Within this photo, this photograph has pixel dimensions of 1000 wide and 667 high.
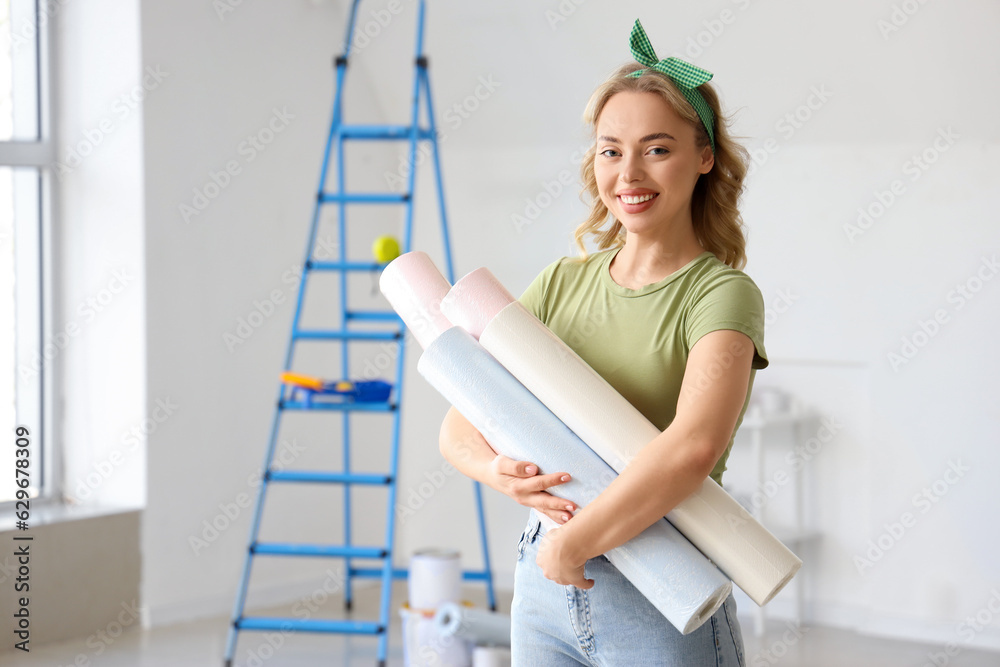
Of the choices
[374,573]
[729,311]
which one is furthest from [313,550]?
[729,311]

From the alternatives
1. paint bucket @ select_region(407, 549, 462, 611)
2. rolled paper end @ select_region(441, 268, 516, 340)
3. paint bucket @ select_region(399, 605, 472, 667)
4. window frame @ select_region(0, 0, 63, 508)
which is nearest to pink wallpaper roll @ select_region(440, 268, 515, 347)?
rolled paper end @ select_region(441, 268, 516, 340)

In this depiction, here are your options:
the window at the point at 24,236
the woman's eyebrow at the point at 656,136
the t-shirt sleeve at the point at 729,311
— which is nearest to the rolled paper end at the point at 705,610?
the t-shirt sleeve at the point at 729,311

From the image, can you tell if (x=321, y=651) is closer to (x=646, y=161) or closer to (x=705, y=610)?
(x=705, y=610)

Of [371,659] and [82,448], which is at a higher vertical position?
[82,448]

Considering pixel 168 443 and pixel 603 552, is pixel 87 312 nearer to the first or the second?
pixel 168 443

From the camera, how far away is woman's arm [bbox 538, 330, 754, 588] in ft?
3.45

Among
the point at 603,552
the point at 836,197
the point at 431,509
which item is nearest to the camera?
the point at 603,552

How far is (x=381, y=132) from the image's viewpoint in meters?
3.34

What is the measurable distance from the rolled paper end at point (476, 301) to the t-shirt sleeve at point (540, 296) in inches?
2.9

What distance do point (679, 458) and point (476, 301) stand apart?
0.33 m

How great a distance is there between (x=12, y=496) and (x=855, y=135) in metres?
3.16

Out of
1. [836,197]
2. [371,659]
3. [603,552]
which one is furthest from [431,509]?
[603,552]

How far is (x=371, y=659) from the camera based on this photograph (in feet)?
10.8

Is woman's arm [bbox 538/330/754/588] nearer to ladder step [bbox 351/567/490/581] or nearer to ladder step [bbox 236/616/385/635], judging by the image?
ladder step [bbox 236/616/385/635]
